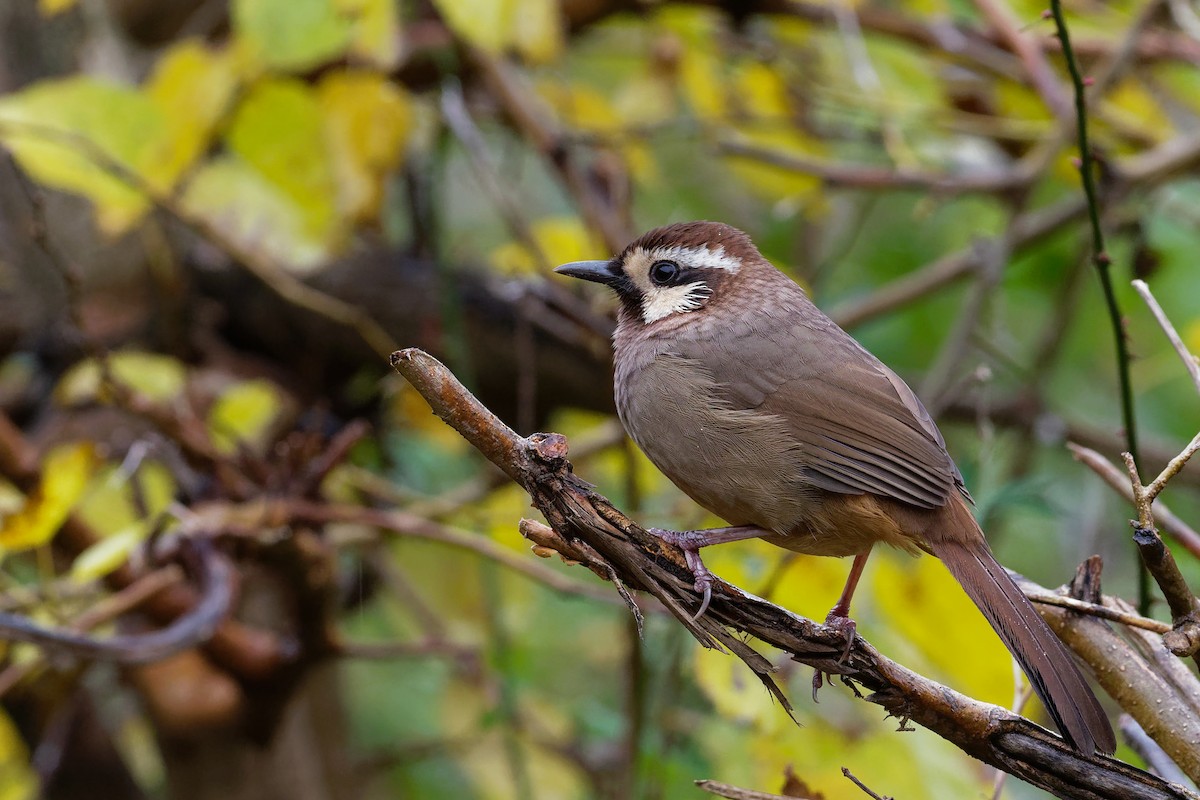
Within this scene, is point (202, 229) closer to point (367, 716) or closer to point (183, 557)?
point (183, 557)

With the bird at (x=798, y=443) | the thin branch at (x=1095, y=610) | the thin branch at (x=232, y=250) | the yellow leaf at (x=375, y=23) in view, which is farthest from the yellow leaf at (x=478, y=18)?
the thin branch at (x=1095, y=610)

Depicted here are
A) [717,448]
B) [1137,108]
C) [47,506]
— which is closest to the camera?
[717,448]

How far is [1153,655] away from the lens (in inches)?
86.3

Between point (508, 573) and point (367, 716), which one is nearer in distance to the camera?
point (508, 573)

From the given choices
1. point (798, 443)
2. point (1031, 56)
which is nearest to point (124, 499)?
point (798, 443)

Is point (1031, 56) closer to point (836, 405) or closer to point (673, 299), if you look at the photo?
point (673, 299)

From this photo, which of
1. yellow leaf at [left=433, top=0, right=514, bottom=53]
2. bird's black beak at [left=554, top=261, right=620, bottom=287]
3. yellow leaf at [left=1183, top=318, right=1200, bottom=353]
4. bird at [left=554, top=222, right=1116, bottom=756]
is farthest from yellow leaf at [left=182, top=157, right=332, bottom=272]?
yellow leaf at [left=1183, top=318, right=1200, bottom=353]

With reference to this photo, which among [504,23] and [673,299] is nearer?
[673,299]

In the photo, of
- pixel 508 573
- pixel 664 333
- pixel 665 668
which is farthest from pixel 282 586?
pixel 664 333

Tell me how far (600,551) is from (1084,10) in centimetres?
442

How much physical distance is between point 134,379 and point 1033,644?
307cm

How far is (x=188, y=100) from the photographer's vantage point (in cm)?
420

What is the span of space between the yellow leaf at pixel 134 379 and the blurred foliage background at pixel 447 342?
0.02 m

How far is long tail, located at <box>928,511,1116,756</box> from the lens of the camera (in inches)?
79.4
